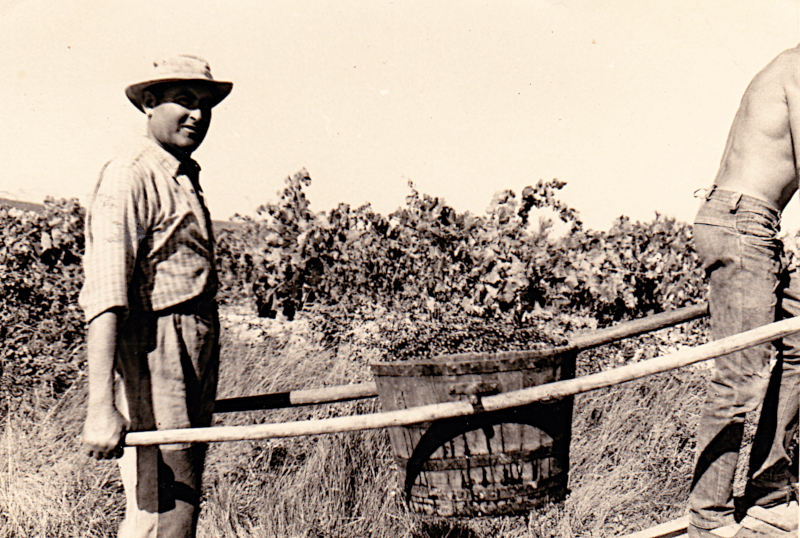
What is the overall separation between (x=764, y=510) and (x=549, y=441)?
1310mm

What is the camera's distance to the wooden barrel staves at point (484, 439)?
262 cm

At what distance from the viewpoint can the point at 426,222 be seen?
5.30 metres

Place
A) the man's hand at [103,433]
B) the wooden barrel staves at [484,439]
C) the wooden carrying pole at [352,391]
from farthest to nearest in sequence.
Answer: the wooden carrying pole at [352,391] → the wooden barrel staves at [484,439] → the man's hand at [103,433]

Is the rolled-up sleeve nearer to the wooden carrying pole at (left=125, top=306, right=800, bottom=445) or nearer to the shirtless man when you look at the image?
the wooden carrying pole at (left=125, top=306, right=800, bottom=445)

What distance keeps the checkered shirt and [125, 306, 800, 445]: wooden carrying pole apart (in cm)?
38

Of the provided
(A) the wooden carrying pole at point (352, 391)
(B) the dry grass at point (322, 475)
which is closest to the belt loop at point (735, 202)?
(A) the wooden carrying pole at point (352, 391)

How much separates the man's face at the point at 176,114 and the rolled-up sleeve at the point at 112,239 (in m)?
0.20

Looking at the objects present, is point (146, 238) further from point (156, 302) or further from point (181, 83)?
point (181, 83)

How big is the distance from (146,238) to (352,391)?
104cm

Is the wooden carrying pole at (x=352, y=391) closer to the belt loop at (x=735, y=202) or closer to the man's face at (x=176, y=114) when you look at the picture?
the belt loop at (x=735, y=202)

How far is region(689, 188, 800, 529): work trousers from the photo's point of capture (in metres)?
3.25

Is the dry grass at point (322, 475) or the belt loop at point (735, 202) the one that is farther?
the dry grass at point (322, 475)

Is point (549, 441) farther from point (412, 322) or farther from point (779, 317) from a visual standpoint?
point (412, 322)

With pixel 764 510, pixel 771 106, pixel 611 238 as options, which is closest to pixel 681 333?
pixel 611 238
